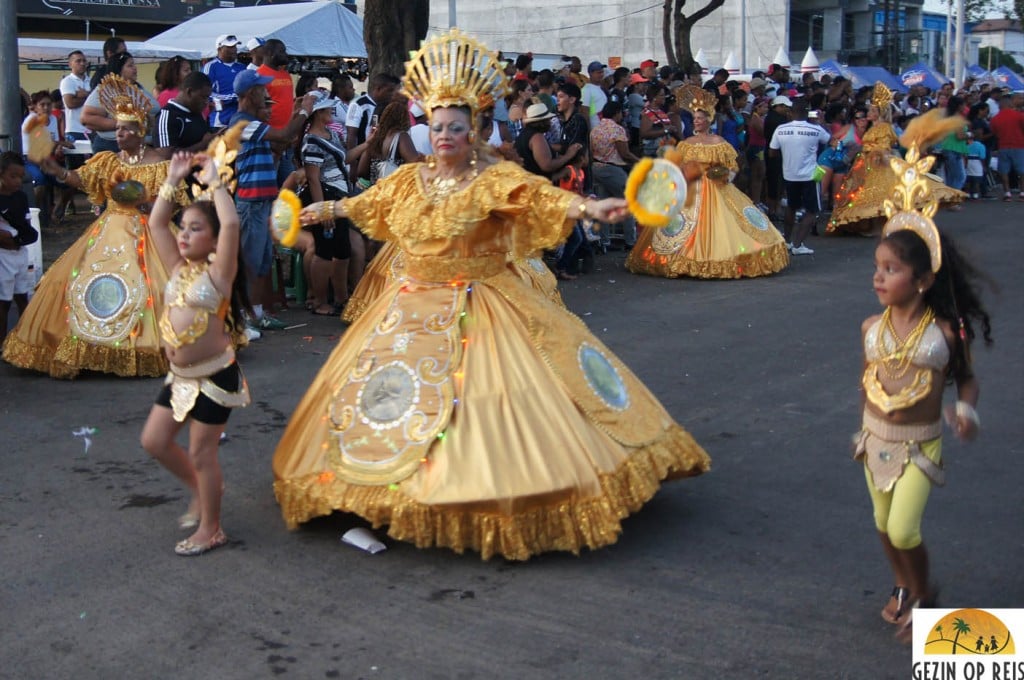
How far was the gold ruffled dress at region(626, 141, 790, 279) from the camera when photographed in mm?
12555

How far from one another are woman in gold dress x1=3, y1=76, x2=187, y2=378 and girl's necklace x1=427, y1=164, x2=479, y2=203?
343 cm

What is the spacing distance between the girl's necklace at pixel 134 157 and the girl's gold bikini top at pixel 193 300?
11.3 ft

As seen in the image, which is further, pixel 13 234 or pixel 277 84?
pixel 277 84

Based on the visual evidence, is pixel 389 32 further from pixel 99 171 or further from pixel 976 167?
pixel 976 167

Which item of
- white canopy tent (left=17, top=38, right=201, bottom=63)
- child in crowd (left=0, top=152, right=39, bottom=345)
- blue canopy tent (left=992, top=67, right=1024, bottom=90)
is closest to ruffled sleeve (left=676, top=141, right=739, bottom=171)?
child in crowd (left=0, top=152, right=39, bottom=345)

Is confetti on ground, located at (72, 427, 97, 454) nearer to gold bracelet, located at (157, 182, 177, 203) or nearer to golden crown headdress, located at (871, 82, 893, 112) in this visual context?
gold bracelet, located at (157, 182, 177, 203)

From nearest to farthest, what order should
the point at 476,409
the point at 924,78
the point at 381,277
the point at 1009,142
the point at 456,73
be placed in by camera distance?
the point at 476,409 < the point at 456,73 < the point at 381,277 < the point at 1009,142 < the point at 924,78

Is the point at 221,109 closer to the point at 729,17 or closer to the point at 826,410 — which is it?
the point at 826,410

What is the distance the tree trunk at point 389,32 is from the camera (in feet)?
44.9

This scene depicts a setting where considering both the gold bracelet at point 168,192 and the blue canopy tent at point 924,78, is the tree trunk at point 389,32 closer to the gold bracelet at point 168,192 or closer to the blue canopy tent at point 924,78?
the gold bracelet at point 168,192

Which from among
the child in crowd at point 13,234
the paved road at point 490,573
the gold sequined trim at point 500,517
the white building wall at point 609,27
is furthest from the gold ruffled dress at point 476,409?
the white building wall at point 609,27

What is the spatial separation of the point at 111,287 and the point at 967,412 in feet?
19.2

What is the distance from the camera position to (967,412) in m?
4.15

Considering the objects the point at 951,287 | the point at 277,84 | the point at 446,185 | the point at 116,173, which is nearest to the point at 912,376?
the point at 951,287
